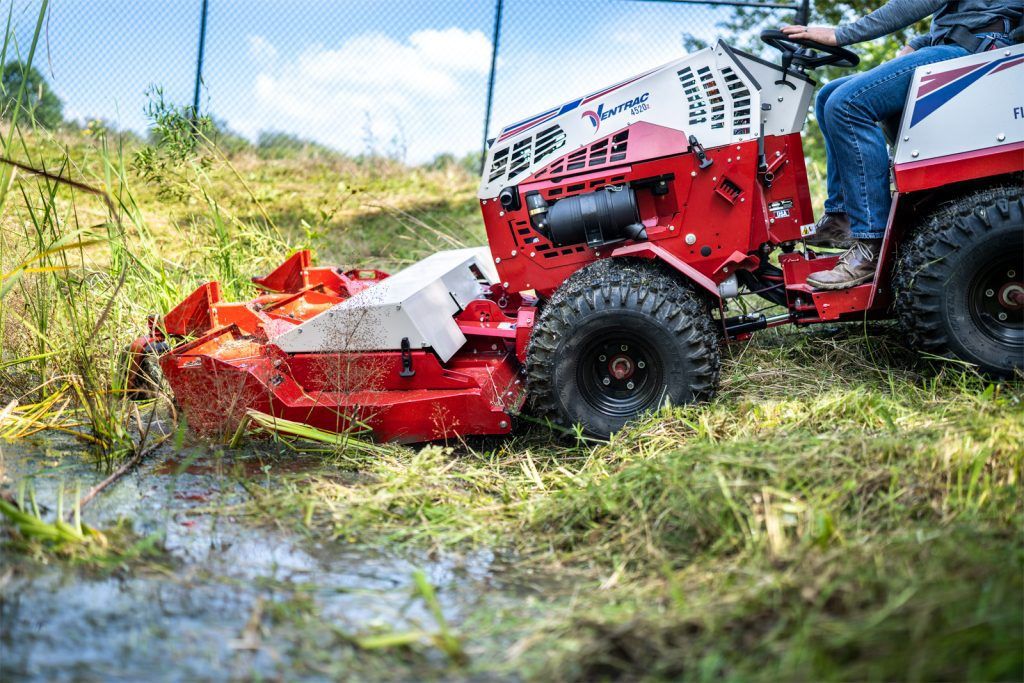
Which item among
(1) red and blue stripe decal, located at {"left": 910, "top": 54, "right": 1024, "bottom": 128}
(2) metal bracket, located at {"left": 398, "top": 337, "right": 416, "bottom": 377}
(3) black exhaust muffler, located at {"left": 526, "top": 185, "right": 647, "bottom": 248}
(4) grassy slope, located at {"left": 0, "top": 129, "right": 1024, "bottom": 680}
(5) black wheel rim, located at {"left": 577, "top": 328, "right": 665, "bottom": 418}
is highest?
(1) red and blue stripe decal, located at {"left": 910, "top": 54, "right": 1024, "bottom": 128}

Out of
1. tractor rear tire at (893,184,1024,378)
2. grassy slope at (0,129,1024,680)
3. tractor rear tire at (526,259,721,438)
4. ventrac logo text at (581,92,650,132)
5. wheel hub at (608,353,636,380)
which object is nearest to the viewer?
grassy slope at (0,129,1024,680)

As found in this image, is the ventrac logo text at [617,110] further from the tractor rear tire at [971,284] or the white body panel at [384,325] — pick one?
the tractor rear tire at [971,284]

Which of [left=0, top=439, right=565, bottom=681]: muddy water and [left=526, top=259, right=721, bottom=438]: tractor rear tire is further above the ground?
[left=526, top=259, right=721, bottom=438]: tractor rear tire

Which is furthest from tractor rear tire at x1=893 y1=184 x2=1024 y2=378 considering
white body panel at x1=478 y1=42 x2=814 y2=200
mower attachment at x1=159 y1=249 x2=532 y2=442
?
mower attachment at x1=159 y1=249 x2=532 y2=442

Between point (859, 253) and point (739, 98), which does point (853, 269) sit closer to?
point (859, 253)

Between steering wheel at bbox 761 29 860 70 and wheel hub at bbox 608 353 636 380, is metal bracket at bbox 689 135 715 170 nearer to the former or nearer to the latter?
steering wheel at bbox 761 29 860 70

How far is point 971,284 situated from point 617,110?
1.69 metres

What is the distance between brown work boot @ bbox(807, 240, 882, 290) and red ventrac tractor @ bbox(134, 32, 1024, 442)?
0.16 ft

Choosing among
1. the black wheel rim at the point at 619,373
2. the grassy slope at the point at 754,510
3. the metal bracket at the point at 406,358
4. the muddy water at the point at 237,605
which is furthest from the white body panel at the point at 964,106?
the muddy water at the point at 237,605

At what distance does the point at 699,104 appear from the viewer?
4.28m

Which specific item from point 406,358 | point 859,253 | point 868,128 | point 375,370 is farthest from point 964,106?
point 375,370

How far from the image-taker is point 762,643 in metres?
2.26

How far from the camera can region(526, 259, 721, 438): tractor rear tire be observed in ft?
13.3

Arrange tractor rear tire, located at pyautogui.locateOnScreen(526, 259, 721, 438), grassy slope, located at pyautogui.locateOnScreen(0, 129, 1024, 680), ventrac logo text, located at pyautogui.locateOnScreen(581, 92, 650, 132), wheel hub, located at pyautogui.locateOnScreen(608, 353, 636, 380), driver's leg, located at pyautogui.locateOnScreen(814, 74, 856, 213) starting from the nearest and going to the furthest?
1. grassy slope, located at pyautogui.locateOnScreen(0, 129, 1024, 680)
2. tractor rear tire, located at pyautogui.locateOnScreen(526, 259, 721, 438)
3. wheel hub, located at pyautogui.locateOnScreen(608, 353, 636, 380)
4. ventrac logo text, located at pyautogui.locateOnScreen(581, 92, 650, 132)
5. driver's leg, located at pyautogui.locateOnScreen(814, 74, 856, 213)
